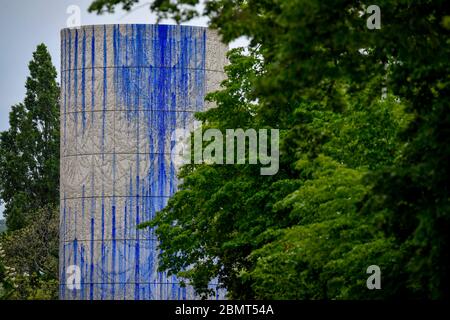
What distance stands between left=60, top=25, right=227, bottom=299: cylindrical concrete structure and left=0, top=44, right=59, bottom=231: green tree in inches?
777

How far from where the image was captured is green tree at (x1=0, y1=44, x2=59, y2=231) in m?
81.3

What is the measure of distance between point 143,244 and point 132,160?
393 cm

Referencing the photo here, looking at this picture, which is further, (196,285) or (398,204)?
(196,285)

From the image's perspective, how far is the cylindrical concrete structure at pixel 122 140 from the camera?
5956 centimetres

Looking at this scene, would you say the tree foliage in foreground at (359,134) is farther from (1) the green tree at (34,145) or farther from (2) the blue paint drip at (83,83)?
(1) the green tree at (34,145)

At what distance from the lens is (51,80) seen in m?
82.8

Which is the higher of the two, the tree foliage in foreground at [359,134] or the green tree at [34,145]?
the green tree at [34,145]

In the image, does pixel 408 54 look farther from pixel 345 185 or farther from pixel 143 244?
pixel 143 244

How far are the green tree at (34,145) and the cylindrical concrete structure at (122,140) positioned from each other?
1974 centimetres

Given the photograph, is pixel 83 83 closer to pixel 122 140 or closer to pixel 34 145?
pixel 122 140

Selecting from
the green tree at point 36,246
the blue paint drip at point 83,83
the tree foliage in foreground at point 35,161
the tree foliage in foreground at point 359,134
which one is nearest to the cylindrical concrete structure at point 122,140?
the blue paint drip at point 83,83

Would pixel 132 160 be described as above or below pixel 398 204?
above
